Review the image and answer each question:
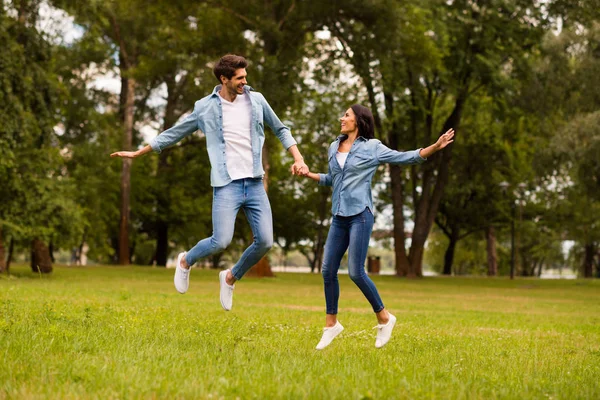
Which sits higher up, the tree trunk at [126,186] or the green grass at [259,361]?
the tree trunk at [126,186]

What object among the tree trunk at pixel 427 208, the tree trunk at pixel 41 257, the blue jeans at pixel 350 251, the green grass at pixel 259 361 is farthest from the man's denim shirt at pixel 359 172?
the tree trunk at pixel 427 208

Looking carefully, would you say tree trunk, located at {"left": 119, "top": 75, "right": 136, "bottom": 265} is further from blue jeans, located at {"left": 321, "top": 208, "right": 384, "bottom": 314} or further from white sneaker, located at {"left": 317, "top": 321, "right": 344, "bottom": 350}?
white sneaker, located at {"left": 317, "top": 321, "right": 344, "bottom": 350}

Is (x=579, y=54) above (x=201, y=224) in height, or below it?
above

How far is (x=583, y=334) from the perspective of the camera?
11961mm

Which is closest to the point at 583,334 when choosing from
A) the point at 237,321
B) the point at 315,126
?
the point at 237,321

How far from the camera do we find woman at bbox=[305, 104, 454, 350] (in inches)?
306

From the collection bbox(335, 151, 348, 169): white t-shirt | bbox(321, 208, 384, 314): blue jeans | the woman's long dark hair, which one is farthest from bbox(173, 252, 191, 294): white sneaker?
the woman's long dark hair

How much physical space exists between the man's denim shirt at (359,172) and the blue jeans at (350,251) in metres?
0.10

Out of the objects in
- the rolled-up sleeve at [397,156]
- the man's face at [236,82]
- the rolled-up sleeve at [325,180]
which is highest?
the man's face at [236,82]

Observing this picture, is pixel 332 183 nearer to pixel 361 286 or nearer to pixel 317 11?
pixel 361 286

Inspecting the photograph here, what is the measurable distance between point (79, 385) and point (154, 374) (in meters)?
0.64

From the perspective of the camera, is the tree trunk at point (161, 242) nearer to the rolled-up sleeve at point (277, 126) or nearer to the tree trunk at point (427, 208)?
the tree trunk at point (427, 208)

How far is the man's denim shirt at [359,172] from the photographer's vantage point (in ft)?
25.6

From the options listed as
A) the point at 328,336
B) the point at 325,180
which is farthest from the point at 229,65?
the point at 328,336
